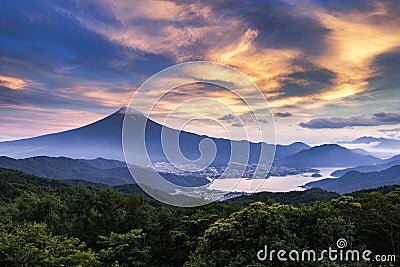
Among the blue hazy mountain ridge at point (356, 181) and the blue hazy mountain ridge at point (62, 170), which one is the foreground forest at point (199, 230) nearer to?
the blue hazy mountain ridge at point (356, 181)

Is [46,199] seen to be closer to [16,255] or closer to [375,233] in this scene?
[16,255]

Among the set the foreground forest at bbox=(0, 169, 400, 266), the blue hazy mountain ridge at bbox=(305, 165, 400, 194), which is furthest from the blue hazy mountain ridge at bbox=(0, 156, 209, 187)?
the foreground forest at bbox=(0, 169, 400, 266)

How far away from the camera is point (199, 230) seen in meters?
13.7

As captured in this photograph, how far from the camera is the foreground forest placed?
7.60 meters

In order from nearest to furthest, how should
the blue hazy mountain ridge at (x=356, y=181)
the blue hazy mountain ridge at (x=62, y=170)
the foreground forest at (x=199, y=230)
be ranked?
the foreground forest at (x=199, y=230) < the blue hazy mountain ridge at (x=356, y=181) < the blue hazy mountain ridge at (x=62, y=170)

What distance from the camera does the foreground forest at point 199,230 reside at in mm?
7602

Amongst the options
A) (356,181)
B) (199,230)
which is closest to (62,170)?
(356,181)

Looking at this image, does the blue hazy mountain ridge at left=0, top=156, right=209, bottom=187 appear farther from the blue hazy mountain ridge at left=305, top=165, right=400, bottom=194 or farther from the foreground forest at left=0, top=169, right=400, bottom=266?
the foreground forest at left=0, top=169, right=400, bottom=266

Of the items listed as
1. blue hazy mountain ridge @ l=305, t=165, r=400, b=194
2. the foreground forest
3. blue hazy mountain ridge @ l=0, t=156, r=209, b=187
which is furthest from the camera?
blue hazy mountain ridge @ l=0, t=156, r=209, b=187

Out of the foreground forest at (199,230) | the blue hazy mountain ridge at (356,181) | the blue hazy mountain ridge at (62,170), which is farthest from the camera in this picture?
the blue hazy mountain ridge at (62,170)

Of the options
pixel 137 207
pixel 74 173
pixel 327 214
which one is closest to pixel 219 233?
pixel 327 214

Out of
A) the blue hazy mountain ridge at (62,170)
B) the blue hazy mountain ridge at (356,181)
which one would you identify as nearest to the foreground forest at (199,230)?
the blue hazy mountain ridge at (356,181)

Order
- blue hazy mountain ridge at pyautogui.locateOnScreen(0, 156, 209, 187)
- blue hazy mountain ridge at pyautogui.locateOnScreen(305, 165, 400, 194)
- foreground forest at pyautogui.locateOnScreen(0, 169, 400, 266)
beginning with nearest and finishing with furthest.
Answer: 1. foreground forest at pyautogui.locateOnScreen(0, 169, 400, 266)
2. blue hazy mountain ridge at pyautogui.locateOnScreen(305, 165, 400, 194)
3. blue hazy mountain ridge at pyautogui.locateOnScreen(0, 156, 209, 187)

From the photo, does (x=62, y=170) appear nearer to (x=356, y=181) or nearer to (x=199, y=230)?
(x=356, y=181)
